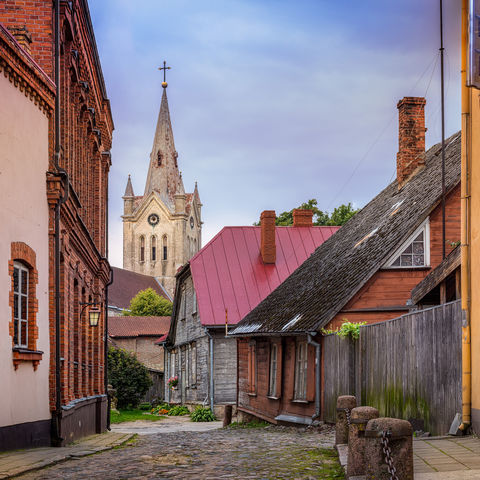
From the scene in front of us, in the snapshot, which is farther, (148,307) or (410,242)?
(148,307)

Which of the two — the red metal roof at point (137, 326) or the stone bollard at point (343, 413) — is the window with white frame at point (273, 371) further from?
the red metal roof at point (137, 326)

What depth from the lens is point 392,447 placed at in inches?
247

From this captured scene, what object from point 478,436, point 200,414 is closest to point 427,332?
point 478,436

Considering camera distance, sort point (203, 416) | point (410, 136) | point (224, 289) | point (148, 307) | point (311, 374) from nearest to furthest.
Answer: point (311, 374) < point (410, 136) < point (203, 416) < point (224, 289) < point (148, 307)

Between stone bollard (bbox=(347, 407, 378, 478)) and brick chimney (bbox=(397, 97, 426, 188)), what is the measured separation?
16.5m

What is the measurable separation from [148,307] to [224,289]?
51.2 metres

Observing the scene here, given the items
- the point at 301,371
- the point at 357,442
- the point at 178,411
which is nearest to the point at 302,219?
the point at 178,411

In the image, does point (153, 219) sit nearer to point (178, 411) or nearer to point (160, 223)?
point (160, 223)

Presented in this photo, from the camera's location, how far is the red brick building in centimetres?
1388

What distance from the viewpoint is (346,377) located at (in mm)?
15602

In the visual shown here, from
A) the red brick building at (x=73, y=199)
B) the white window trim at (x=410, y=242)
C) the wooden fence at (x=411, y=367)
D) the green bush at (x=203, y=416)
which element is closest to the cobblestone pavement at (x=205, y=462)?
the wooden fence at (x=411, y=367)

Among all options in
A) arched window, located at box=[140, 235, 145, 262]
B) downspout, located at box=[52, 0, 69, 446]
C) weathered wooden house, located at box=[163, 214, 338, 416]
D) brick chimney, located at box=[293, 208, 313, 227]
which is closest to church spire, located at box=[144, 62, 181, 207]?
arched window, located at box=[140, 235, 145, 262]

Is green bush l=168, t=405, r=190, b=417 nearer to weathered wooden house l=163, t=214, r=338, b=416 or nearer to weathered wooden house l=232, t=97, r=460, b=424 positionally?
weathered wooden house l=163, t=214, r=338, b=416

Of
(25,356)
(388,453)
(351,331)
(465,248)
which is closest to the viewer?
(388,453)
